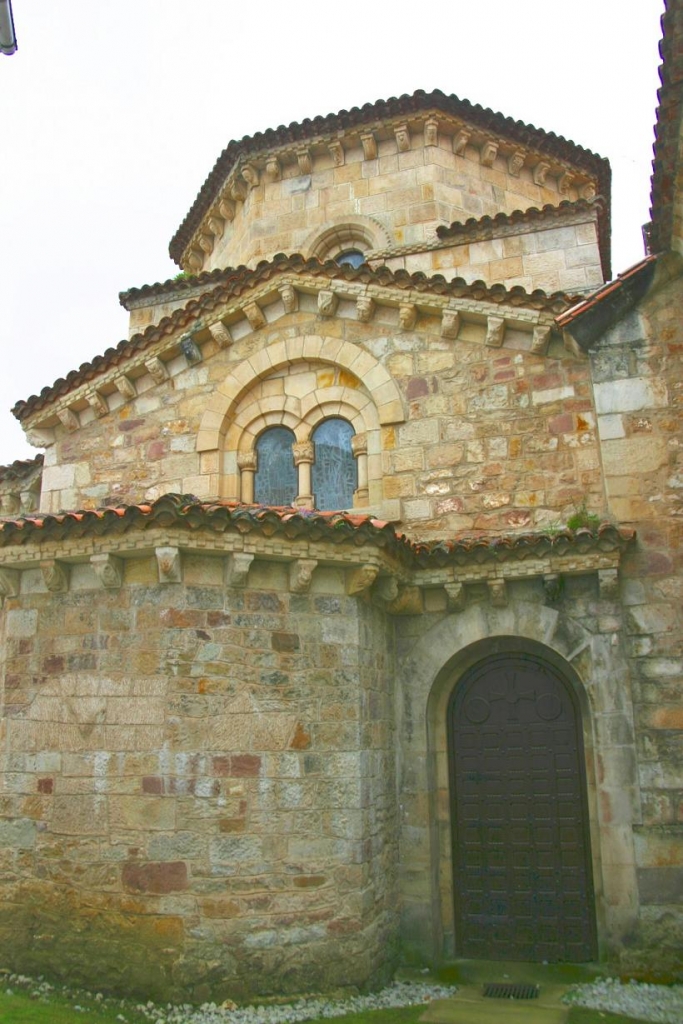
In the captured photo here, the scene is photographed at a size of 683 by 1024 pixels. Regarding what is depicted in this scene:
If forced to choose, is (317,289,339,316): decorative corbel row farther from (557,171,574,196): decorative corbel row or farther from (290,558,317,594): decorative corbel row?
(557,171,574,196): decorative corbel row

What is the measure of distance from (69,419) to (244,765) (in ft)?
17.3

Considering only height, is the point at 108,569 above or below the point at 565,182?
below

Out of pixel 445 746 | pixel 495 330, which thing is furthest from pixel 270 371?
pixel 445 746

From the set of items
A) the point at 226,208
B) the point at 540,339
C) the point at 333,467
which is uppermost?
the point at 226,208

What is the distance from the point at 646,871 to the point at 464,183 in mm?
10139

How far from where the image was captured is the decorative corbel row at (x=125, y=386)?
1020cm

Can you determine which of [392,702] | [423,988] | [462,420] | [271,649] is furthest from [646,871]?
[462,420]

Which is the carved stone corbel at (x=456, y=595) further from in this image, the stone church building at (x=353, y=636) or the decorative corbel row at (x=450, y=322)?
the decorative corbel row at (x=450, y=322)

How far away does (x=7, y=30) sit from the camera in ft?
15.7

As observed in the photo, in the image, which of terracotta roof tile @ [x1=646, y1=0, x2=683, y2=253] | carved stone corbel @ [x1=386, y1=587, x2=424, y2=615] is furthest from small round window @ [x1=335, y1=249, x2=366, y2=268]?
carved stone corbel @ [x1=386, y1=587, x2=424, y2=615]

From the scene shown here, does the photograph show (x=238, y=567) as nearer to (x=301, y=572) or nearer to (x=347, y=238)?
(x=301, y=572)

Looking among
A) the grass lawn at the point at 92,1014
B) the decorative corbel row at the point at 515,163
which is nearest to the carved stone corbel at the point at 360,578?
the grass lawn at the point at 92,1014

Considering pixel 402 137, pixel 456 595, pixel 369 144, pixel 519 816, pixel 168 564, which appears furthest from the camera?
pixel 369 144

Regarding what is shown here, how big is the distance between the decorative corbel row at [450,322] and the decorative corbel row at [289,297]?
1837 millimetres
